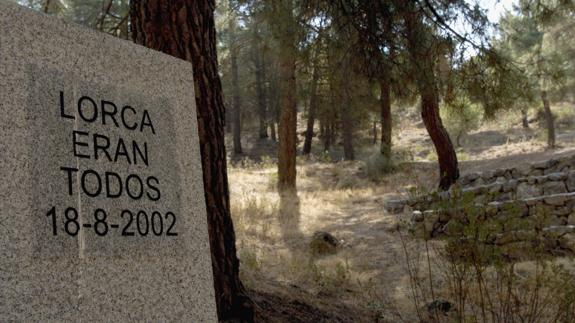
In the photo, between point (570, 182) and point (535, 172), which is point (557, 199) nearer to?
point (570, 182)

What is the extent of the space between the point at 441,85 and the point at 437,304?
321cm

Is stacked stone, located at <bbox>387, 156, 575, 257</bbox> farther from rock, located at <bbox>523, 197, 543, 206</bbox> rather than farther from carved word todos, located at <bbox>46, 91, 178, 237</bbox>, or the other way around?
carved word todos, located at <bbox>46, 91, 178, 237</bbox>

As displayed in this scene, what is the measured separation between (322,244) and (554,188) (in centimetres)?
381

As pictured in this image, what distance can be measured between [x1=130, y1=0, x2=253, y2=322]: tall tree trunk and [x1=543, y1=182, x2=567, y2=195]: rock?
20.8ft

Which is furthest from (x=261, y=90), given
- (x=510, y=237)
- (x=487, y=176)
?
(x=510, y=237)

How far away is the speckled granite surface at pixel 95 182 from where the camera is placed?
1904 mm

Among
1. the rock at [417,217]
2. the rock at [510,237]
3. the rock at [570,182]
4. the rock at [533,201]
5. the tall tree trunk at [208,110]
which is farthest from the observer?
the rock at [570,182]

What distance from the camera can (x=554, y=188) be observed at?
832cm

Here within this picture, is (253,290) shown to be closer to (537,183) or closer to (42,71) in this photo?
(42,71)

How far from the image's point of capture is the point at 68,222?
6.61 feet

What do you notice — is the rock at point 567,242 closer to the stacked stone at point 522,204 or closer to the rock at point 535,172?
the stacked stone at point 522,204

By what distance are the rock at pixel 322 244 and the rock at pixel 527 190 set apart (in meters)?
3.14

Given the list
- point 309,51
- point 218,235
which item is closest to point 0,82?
point 218,235

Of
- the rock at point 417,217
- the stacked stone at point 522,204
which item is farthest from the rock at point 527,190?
the rock at point 417,217
